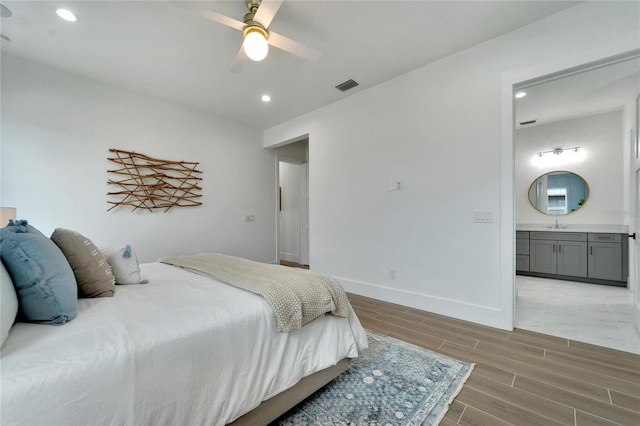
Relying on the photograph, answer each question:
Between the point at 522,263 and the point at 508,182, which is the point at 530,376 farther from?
the point at 522,263

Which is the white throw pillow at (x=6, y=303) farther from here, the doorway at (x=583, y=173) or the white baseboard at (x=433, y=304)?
the doorway at (x=583, y=173)

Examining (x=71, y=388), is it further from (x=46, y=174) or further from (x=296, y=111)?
(x=296, y=111)

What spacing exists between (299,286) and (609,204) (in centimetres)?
558

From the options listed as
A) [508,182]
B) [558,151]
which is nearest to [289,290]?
[508,182]

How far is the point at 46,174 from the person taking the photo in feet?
9.62

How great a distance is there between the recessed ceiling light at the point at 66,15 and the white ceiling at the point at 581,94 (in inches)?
177

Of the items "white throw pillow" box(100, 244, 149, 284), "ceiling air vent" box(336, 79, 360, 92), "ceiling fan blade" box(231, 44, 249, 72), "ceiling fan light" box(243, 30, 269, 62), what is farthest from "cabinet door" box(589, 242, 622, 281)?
"white throw pillow" box(100, 244, 149, 284)

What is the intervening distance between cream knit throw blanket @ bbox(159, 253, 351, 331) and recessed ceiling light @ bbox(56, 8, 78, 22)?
232 cm

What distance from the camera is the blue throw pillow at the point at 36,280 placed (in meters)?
1.02

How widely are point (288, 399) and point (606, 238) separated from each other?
5213mm

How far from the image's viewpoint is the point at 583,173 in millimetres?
4555

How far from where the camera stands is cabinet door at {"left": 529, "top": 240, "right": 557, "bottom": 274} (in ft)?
14.5

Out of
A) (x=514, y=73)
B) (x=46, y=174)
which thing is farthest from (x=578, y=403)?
(x=46, y=174)

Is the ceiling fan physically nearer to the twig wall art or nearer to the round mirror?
the twig wall art
